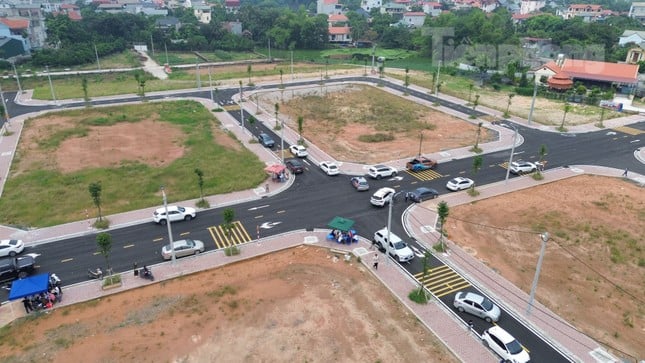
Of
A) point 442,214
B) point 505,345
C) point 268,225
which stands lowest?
point 505,345

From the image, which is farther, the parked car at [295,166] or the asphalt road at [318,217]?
the parked car at [295,166]

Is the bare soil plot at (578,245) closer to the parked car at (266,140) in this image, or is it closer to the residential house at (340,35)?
the parked car at (266,140)

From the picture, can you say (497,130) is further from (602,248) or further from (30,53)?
(30,53)

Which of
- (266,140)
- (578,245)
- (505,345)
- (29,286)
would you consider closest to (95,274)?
(29,286)

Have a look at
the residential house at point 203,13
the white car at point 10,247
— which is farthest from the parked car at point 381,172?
the residential house at point 203,13

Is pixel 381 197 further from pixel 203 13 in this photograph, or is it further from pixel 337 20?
pixel 203 13

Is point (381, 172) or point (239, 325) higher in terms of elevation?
point (381, 172)
